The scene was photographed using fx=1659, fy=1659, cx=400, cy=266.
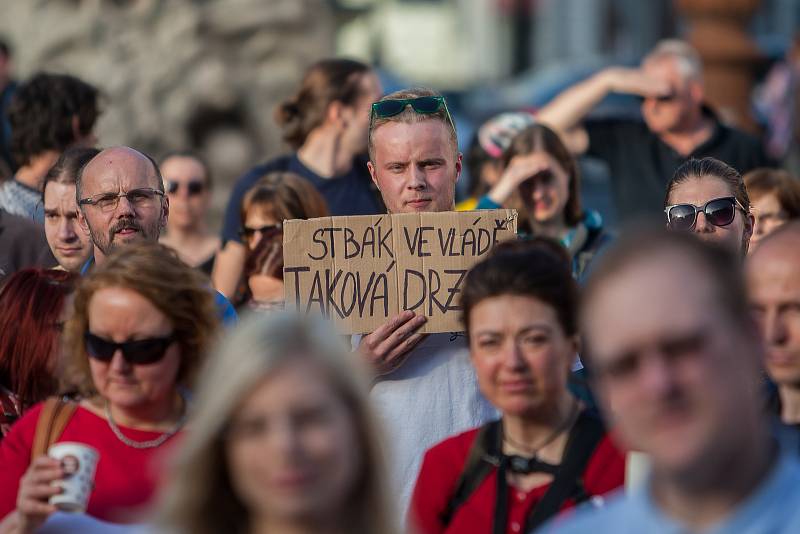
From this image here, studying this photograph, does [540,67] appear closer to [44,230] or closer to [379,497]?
[44,230]

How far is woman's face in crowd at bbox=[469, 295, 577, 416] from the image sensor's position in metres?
3.84

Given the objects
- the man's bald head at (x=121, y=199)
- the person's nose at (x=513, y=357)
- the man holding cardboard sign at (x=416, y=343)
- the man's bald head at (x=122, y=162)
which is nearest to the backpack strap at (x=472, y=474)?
the person's nose at (x=513, y=357)

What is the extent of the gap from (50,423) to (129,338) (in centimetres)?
34

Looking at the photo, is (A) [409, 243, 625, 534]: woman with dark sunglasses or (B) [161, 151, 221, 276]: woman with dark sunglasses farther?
(B) [161, 151, 221, 276]: woman with dark sunglasses

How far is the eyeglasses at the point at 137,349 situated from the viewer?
4.01m

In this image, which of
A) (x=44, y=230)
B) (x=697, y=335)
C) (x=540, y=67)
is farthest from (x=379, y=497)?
(x=540, y=67)

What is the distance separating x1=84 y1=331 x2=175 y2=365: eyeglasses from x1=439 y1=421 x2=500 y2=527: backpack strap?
30.9 inches

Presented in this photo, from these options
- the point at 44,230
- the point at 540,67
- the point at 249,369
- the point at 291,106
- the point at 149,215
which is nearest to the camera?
→ the point at 249,369

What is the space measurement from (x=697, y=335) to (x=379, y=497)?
686 millimetres

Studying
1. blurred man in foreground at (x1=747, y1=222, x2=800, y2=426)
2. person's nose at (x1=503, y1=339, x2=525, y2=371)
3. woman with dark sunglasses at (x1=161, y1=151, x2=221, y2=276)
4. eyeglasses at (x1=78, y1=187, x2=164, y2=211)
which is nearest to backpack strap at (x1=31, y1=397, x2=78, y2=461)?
person's nose at (x1=503, y1=339, x2=525, y2=371)

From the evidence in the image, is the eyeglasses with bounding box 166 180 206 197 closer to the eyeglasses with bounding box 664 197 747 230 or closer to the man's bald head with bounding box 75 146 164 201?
the man's bald head with bounding box 75 146 164 201

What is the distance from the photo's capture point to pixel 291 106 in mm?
8141

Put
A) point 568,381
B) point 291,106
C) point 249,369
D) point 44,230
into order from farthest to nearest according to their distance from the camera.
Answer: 1. point 291,106
2. point 44,230
3. point 568,381
4. point 249,369

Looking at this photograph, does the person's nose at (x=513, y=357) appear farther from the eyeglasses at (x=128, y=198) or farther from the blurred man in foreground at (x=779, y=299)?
the eyeglasses at (x=128, y=198)
